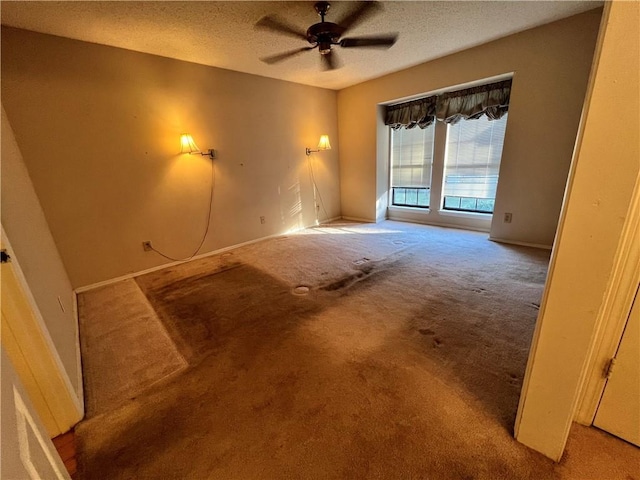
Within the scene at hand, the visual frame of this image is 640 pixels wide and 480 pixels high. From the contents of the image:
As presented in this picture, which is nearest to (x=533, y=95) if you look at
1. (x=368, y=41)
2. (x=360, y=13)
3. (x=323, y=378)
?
(x=368, y=41)

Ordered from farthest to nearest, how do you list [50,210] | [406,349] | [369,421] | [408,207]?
[408,207]
[50,210]
[406,349]
[369,421]

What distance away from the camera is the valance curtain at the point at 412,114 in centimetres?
391

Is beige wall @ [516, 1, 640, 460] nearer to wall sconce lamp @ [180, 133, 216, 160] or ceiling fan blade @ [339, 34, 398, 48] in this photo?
ceiling fan blade @ [339, 34, 398, 48]

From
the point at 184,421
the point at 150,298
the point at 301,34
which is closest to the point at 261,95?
the point at 301,34

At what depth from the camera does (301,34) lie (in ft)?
7.38

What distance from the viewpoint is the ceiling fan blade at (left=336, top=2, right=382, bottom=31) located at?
2.09 meters

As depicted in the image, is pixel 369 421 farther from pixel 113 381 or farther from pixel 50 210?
pixel 50 210

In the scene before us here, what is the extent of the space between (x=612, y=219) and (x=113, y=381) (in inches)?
92.1

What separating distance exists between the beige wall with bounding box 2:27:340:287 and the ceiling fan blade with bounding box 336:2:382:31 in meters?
1.84

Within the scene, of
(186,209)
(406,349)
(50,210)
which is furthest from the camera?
(186,209)

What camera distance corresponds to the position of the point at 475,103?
3.46 meters

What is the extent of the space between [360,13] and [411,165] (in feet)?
9.07

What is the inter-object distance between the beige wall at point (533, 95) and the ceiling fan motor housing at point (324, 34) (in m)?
2.08

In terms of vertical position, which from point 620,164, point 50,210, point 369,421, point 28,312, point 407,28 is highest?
point 407,28
